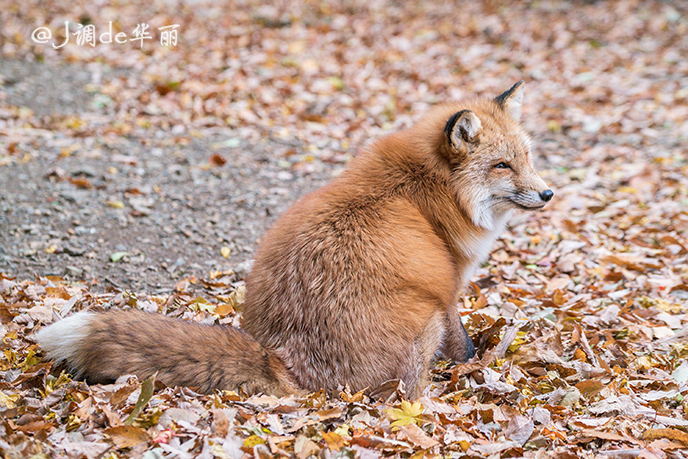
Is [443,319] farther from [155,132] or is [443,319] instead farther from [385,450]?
[155,132]

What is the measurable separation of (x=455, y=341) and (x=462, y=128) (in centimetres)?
145

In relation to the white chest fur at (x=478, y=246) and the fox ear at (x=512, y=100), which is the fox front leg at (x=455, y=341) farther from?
the fox ear at (x=512, y=100)

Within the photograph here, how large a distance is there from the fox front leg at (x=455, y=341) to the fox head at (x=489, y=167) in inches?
27.7

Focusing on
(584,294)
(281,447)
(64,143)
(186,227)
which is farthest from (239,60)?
(281,447)

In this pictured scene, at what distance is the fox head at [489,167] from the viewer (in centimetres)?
462

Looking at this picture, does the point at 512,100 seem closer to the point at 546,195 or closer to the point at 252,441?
the point at 546,195

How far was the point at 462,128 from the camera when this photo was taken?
15.0ft

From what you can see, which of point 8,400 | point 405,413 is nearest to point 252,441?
point 405,413

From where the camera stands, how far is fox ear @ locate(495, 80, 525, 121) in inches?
203

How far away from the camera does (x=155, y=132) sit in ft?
31.8

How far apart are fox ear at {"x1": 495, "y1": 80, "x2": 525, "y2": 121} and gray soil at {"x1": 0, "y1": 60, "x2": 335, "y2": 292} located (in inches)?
112

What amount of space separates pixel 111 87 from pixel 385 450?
29.9 feet

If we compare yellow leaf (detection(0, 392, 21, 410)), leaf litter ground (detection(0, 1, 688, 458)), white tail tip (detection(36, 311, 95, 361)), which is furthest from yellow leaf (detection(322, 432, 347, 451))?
yellow leaf (detection(0, 392, 21, 410))

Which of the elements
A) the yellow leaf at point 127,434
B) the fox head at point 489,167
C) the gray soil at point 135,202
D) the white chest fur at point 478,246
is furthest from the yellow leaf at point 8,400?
the fox head at point 489,167
